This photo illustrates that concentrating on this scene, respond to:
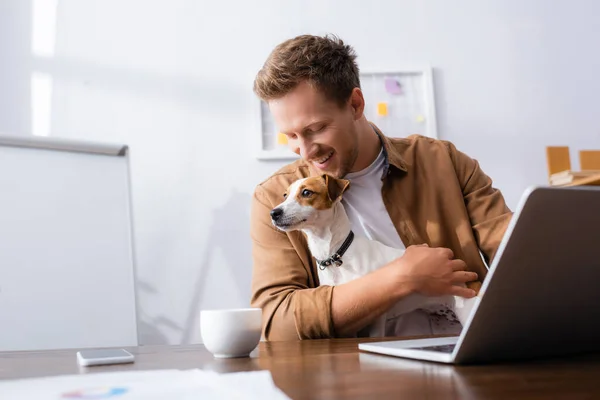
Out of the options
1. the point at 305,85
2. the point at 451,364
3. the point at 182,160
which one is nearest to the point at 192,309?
the point at 182,160

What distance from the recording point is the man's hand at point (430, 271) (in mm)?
1141

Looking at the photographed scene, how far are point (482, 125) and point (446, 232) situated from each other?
1.24 meters

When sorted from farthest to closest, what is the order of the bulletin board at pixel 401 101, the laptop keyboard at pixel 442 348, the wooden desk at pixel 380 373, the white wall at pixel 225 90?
the bulletin board at pixel 401 101, the white wall at pixel 225 90, the laptop keyboard at pixel 442 348, the wooden desk at pixel 380 373

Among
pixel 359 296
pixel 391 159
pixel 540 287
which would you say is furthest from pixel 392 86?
pixel 540 287

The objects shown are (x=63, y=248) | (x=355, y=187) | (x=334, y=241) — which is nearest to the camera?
(x=334, y=241)

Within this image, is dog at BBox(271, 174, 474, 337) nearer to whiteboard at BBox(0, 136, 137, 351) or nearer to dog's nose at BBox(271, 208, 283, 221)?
dog's nose at BBox(271, 208, 283, 221)

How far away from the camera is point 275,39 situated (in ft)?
8.03

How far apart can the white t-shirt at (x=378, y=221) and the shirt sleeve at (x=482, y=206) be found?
0.19 m

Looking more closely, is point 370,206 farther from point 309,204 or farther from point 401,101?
point 401,101

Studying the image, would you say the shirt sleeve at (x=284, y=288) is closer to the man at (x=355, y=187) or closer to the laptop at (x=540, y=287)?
the man at (x=355, y=187)

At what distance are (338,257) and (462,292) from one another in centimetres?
28

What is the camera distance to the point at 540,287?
0.54 metres

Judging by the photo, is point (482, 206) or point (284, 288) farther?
point (482, 206)

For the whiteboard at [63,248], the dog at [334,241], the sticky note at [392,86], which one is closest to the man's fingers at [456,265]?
the dog at [334,241]
